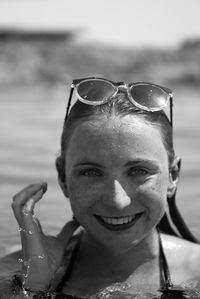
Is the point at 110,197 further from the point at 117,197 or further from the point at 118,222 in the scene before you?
the point at 118,222

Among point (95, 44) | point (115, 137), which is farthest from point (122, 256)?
point (95, 44)

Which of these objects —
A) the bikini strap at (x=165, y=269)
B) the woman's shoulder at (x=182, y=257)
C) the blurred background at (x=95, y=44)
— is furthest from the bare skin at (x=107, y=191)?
the blurred background at (x=95, y=44)

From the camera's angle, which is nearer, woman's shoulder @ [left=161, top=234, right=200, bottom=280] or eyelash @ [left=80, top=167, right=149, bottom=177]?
eyelash @ [left=80, top=167, right=149, bottom=177]

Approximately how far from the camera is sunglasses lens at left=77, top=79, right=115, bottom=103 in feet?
12.6

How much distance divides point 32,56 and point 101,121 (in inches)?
495

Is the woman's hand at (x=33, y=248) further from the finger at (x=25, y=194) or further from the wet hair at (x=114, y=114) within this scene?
the wet hair at (x=114, y=114)

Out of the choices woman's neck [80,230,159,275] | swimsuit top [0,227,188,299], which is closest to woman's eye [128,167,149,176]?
woman's neck [80,230,159,275]

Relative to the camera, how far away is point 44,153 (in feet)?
26.3

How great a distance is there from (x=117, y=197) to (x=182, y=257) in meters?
0.83

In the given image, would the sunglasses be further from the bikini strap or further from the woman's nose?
the bikini strap

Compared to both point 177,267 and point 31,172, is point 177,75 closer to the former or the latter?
point 31,172

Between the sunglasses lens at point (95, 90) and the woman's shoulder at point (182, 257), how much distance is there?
3.14 feet

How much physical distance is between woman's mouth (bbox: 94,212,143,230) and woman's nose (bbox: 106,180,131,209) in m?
0.11

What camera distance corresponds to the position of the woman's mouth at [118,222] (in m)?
3.70
